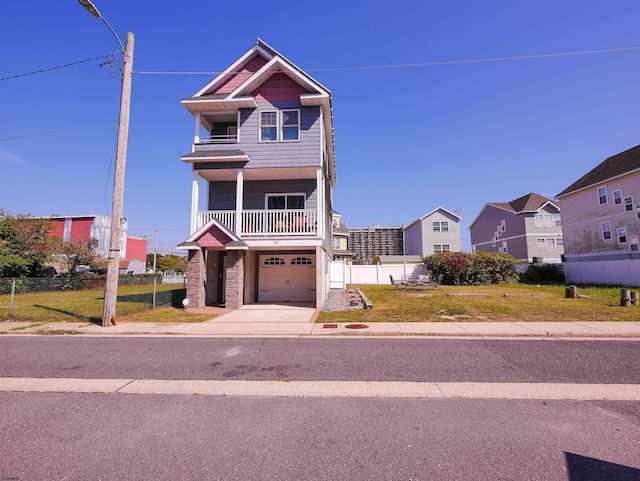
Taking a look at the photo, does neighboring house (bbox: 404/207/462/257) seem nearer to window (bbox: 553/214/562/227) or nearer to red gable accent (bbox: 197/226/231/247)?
window (bbox: 553/214/562/227)

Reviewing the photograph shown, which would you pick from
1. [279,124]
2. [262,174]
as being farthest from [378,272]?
[279,124]

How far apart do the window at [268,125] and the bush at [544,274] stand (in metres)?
26.0

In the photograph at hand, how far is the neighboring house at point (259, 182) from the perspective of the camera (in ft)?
45.7

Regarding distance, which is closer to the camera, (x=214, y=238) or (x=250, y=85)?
(x=214, y=238)

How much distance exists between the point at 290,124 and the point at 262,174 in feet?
8.94

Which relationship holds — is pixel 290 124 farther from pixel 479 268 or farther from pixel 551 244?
pixel 551 244

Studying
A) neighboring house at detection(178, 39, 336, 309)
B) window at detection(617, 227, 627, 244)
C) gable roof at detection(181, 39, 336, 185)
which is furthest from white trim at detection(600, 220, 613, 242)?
neighboring house at detection(178, 39, 336, 309)

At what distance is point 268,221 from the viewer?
49.7 feet

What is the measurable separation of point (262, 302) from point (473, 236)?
147 feet

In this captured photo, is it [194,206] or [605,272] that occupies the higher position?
[194,206]

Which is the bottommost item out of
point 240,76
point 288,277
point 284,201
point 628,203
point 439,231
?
point 288,277

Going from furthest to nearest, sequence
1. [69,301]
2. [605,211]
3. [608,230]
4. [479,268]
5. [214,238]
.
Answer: [605,211] < [608,230] < [479,268] < [69,301] < [214,238]

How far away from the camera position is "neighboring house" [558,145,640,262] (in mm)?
25422

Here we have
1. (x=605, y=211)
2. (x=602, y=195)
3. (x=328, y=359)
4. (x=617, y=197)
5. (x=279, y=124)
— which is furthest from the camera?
(x=602, y=195)
